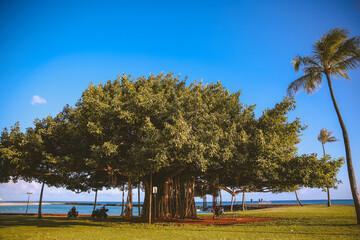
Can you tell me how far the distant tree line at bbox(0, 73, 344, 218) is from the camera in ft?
47.9

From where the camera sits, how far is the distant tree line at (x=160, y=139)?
14602mm

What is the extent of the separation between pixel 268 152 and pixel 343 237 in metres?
6.23

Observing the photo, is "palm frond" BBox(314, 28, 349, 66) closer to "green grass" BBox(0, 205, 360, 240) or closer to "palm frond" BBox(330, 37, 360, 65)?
"palm frond" BBox(330, 37, 360, 65)

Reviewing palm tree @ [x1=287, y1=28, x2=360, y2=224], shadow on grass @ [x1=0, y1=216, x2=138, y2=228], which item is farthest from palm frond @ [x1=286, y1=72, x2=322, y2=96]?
shadow on grass @ [x1=0, y1=216, x2=138, y2=228]

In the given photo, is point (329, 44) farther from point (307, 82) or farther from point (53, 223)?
point (53, 223)

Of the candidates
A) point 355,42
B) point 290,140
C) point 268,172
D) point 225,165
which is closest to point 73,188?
point 225,165

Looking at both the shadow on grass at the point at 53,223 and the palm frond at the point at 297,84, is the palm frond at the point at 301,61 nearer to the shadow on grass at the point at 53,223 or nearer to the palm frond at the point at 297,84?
the palm frond at the point at 297,84

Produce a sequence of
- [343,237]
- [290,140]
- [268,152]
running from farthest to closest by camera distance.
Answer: [290,140] < [268,152] < [343,237]

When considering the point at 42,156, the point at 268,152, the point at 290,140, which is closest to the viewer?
the point at 268,152

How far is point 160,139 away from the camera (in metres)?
13.9

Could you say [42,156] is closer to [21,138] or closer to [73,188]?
[21,138]

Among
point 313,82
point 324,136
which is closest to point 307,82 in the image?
point 313,82

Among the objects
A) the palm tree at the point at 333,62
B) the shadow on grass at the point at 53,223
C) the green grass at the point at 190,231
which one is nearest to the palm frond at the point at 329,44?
the palm tree at the point at 333,62

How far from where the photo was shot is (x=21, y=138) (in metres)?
16.4
